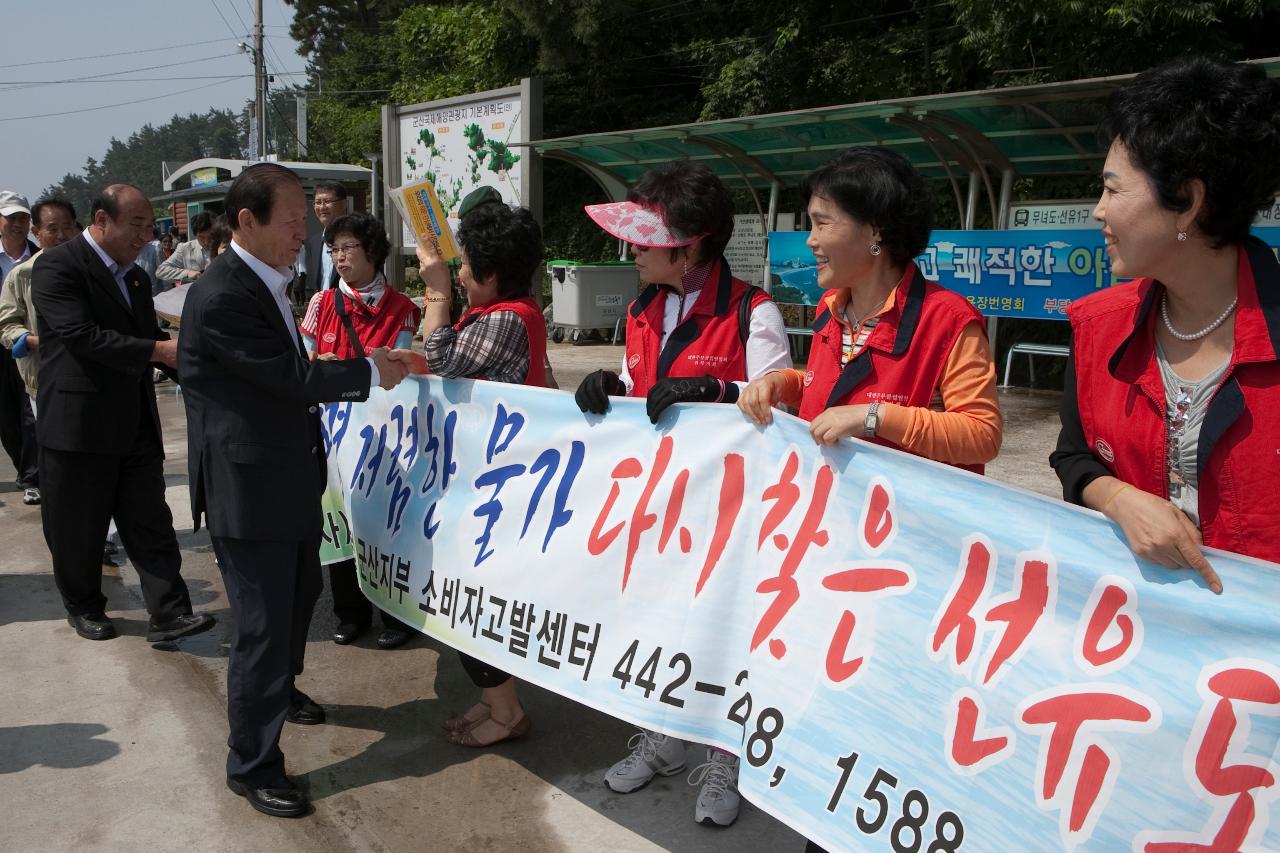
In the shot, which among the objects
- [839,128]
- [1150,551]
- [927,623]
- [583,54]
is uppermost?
[583,54]

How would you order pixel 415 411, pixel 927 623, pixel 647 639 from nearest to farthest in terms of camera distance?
pixel 927 623 < pixel 647 639 < pixel 415 411

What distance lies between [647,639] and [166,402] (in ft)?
31.5

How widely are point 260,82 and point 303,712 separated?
116ft

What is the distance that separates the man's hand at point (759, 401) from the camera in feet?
8.04

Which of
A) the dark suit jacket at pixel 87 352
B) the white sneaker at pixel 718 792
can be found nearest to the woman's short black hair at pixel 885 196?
the white sneaker at pixel 718 792

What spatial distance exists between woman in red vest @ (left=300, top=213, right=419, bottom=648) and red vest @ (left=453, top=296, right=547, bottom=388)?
951mm

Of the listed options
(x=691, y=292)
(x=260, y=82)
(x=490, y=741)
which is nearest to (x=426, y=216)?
(x=691, y=292)

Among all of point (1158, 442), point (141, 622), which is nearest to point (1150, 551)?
point (1158, 442)

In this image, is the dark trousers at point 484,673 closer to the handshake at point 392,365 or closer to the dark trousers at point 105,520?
the handshake at point 392,365

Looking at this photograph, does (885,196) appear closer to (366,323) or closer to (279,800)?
(279,800)

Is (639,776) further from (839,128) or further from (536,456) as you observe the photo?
(839,128)

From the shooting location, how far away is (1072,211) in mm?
9875

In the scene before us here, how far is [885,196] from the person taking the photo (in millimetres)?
2395

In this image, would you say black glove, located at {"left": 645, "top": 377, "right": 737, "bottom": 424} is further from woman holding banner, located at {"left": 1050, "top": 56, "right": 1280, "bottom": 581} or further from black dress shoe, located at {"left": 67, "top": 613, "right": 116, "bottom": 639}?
black dress shoe, located at {"left": 67, "top": 613, "right": 116, "bottom": 639}
